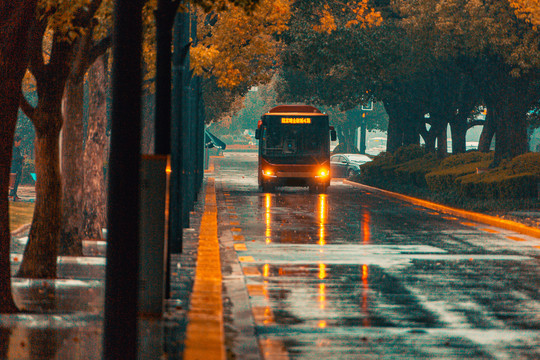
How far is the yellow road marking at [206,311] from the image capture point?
313 inches

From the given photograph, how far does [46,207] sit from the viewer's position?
12734 millimetres

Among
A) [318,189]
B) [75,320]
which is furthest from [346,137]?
[75,320]

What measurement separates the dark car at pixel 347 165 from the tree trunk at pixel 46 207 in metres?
40.4

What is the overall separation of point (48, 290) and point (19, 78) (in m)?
2.64

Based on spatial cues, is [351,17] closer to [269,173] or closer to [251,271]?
[269,173]

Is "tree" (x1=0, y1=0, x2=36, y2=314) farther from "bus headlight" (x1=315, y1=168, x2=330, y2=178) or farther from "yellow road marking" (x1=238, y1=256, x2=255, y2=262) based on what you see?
"bus headlight" (x1=315, y1=168, x2=330, y2=178)

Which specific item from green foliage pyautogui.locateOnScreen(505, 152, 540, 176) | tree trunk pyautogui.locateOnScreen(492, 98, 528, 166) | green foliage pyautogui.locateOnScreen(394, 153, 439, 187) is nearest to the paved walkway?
green foliage pyautogui.locateOnScreen(505, 152, 540, 176)

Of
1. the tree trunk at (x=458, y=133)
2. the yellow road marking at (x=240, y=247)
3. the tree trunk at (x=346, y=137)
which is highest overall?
the tree trunk at (x=346, y=137)

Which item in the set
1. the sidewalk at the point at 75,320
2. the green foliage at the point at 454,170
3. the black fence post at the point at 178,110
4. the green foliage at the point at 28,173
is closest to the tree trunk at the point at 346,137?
the green foliage at the point at 28,173

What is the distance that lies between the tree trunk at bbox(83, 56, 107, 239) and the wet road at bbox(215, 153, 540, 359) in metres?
2.56

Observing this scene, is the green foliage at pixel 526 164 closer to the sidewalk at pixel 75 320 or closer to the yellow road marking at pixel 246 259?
the yellow road marking at pixel 246 259

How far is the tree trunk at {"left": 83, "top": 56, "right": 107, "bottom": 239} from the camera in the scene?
19484mm

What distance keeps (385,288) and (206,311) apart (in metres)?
3.17

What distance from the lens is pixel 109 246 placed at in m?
5.80
